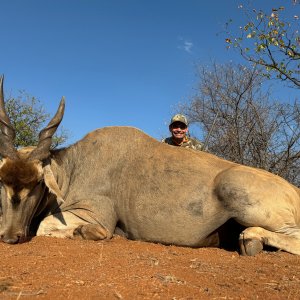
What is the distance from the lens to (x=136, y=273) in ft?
9.92

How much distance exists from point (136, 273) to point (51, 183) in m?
2.14

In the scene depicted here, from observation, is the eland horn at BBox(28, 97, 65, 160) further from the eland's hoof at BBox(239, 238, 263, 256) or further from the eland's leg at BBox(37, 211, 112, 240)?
the eland's hoof at BBox(239, 238, 263, 256)

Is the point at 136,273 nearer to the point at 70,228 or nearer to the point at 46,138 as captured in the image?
the point at 70,228

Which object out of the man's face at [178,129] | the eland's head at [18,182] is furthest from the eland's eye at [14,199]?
the man's face at [178,129]

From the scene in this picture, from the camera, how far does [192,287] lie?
275 cm

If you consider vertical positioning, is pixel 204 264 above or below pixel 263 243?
below

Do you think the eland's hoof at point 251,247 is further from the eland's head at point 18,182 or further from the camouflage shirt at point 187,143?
the camouflage shirt at point 187,143

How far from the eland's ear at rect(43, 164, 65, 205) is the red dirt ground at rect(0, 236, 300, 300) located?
0.60 m

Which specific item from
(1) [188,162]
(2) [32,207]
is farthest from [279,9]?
(2) [32,207]

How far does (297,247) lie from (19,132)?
33.1 ft

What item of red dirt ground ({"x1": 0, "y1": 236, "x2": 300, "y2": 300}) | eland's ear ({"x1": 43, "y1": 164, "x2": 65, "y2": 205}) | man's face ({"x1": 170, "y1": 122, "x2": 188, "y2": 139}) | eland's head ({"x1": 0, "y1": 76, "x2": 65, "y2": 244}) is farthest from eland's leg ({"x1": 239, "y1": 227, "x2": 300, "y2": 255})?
man's face ({"x1": 170, "y1": 122, "x2": 188, "y2": 139})

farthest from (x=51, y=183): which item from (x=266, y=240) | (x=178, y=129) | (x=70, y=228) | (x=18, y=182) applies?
(x=178, y=129)

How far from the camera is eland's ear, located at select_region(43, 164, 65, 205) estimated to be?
4.80 meters

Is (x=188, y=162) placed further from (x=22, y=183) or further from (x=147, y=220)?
(x=22, y=183)
